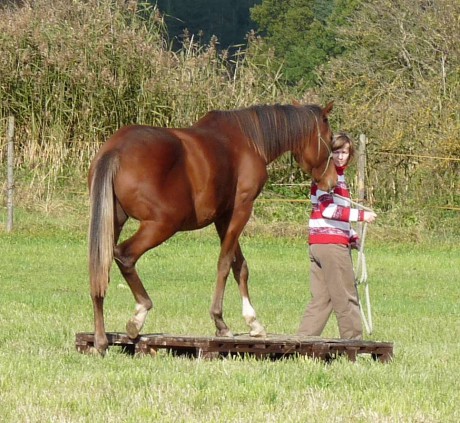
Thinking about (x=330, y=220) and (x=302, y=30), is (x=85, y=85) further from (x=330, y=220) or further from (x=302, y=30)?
(x=302, y=30)

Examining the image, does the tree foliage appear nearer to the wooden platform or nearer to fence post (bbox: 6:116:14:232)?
fence post (bbox: 6:116:14:232)

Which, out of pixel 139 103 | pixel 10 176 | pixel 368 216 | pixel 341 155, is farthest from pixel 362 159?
pixel 368 216

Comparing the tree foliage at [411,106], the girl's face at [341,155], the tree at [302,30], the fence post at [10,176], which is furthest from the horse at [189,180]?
the tree at [302,30]

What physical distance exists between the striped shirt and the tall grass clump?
12474 millimetres

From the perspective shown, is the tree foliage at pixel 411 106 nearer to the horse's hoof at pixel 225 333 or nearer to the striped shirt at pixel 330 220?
the striped shirt at pixel 330 220

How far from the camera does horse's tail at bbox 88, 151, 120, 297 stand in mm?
8406

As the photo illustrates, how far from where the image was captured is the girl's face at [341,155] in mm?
9891

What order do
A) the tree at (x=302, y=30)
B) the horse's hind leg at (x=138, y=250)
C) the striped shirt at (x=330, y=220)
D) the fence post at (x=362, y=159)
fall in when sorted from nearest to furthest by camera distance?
1. the horse's hind leg at (x=138, y=250)
2. the striped shirt at (x=330, y=220)
3. the fence post at (x=362, y=159)
4. the tree at (x=302, y=30)

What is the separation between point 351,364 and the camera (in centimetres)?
843

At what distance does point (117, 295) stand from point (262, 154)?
5.00 meters

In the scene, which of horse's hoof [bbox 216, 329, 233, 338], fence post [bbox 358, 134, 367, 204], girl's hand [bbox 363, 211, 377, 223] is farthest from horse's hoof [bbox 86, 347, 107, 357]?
fence post [bbox 358, 134, 367, 204]

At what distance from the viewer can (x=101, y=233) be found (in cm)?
841

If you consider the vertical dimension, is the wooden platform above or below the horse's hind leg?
below

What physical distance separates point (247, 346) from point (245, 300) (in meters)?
0.95
